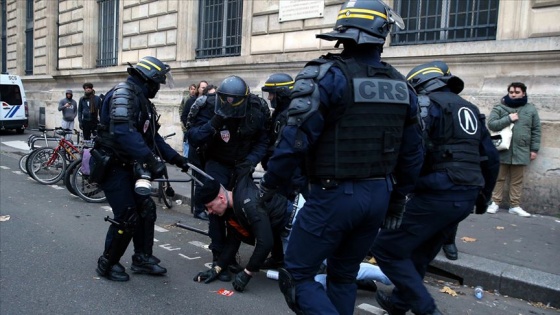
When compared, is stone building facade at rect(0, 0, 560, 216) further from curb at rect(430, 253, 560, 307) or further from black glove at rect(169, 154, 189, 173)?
black glove at rect(169, 154, 189, 173)

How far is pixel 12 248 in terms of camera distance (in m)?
5.23

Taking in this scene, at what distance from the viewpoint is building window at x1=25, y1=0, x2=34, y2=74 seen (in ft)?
76.0

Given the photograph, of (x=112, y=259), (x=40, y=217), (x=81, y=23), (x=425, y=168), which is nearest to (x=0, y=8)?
(x=81, y=23)

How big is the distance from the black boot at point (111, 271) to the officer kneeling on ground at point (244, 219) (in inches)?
24.8

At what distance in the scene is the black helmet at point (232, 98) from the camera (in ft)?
14.0

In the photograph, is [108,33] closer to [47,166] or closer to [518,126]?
[47,166]

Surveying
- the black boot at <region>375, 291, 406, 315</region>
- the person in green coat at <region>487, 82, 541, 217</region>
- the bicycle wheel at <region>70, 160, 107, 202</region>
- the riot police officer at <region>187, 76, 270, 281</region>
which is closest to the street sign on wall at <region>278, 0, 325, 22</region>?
the person in green coat at <region>487, 82, 541, 217</region>

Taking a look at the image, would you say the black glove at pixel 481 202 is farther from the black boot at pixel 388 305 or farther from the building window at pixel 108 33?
the building window at pixel 108 33

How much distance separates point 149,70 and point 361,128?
230 cm

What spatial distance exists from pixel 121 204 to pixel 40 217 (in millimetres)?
3123

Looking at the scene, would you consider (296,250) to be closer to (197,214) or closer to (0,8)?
(197,214)

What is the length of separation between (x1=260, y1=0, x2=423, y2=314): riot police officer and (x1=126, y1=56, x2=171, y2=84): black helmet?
1.95 m

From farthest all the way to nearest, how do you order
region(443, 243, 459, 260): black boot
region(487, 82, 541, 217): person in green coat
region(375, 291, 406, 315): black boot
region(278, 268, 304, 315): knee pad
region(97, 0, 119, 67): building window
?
region(97, 0, 119, 67): building window < region(487, 82, 541, 217): person in green coat < region(443, 243, 459, 260): black boot < region(375, 291, 406, 315): black boot < region(278, 268, 304, 315): knee pad

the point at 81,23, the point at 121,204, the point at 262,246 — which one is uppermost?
the point at 81,23
